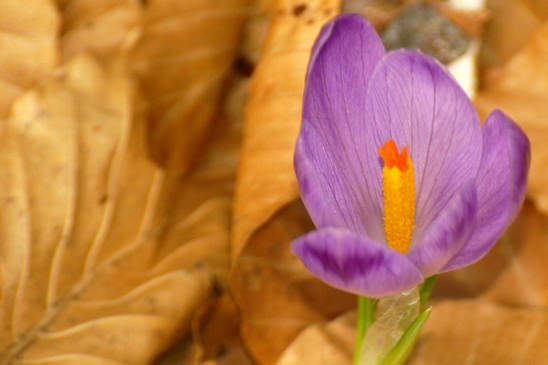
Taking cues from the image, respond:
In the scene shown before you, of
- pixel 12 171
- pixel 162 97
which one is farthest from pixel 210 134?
pixel 12 171

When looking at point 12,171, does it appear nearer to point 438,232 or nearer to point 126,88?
point 126,88

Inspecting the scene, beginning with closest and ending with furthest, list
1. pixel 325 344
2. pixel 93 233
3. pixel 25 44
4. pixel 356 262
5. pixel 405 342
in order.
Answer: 1. pixel 356 262
2. pixel 405 342
3. pixel 325 344
4. pixel 93 233
5. pixel 25 44

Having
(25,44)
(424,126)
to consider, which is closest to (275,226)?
(424,126)

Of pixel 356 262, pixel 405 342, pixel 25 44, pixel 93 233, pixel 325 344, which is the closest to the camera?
pixel 356 262

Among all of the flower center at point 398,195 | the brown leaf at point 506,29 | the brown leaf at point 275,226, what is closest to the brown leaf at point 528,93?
the brown leaf at point 506,29

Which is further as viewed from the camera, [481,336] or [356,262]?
[481,336]

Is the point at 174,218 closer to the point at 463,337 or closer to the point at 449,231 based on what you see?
the point at 463,337

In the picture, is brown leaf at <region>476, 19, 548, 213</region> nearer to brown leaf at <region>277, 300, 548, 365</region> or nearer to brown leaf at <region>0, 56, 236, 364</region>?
brown leaf at <region>277, 300, 548, 365</region>

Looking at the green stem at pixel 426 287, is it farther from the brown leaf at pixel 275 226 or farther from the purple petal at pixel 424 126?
the brown leaf at pixel 275 226
